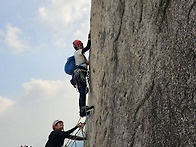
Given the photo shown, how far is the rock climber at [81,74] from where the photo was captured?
8.85 m

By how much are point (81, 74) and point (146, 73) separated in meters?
3.87

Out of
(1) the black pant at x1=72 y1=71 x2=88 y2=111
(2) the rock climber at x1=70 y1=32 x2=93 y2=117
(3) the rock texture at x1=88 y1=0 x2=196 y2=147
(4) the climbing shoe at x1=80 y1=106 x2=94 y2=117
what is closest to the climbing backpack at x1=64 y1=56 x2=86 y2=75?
(2) the rock climber at x1=70 y1=32 x2=93 y2=117

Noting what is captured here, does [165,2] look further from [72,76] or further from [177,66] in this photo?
[72,76]

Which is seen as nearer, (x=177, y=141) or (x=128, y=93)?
(x=177, y=141)

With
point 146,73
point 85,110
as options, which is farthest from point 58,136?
point 146,73

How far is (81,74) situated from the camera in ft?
29.2

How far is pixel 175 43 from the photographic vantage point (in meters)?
4.58

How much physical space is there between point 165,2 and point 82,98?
16.2 feet

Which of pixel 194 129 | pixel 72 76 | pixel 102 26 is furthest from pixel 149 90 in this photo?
pixel 72 76

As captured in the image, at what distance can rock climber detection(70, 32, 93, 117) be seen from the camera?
8852mm

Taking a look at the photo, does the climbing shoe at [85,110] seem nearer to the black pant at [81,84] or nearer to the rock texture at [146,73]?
the black pant at [81,84]

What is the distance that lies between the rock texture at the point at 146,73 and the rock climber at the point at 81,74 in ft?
3.72

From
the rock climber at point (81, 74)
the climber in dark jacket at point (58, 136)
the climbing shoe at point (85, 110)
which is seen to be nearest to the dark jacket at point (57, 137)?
the climber in dark jacket at point (58, 136)

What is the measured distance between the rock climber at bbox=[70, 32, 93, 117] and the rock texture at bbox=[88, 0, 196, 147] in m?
1.13
